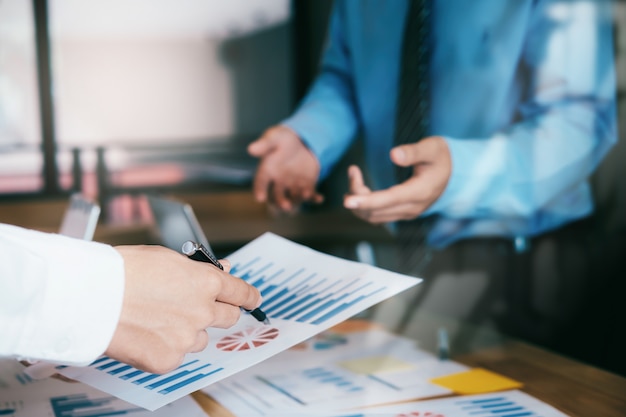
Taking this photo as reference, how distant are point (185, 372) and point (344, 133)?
868 mm

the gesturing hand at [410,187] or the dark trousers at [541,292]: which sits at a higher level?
the gesturing hand at [410,187]

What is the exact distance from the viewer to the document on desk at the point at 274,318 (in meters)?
0.63

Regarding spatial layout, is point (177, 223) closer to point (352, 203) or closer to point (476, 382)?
point (352, 203)

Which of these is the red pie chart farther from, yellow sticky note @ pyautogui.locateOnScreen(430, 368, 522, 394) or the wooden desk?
yellow sticky note @ pyautogui.locateOnScreen(430, 368, 522, 394)

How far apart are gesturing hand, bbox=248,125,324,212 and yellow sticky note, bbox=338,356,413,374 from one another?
0.60 metres

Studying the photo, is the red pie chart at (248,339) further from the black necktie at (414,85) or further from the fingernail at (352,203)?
the black necktie at (414,85)

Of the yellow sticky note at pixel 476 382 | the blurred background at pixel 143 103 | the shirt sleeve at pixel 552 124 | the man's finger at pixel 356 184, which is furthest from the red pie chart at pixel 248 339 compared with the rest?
the blurred background at pixel 143 103

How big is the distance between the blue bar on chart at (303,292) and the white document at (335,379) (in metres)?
0.10

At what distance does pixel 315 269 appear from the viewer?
764mm

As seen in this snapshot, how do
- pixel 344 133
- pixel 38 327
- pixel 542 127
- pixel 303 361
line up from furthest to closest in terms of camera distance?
pixel 344 133 < pixel 542 127 < pixel 303 361 < pixel 38 327

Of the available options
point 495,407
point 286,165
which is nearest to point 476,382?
point 495,407

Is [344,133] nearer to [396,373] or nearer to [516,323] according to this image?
[516,323]

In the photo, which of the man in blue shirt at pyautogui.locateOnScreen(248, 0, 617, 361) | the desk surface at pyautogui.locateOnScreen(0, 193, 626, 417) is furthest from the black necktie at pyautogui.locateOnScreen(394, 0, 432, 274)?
the desk surface at pyautogui.locateOnScreen(0, 193, 626, 417)

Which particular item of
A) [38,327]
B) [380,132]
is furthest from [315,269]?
[380,132]
